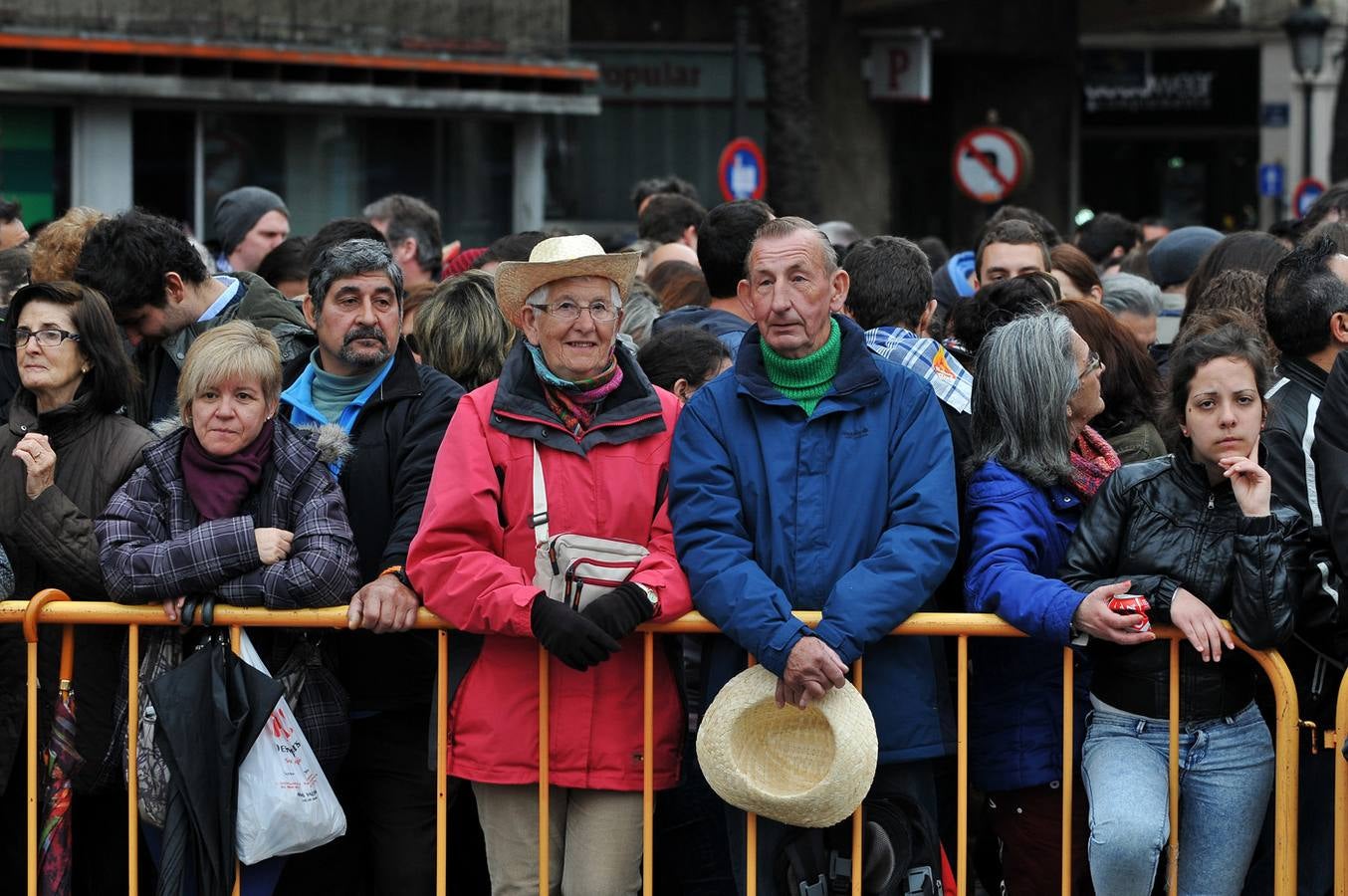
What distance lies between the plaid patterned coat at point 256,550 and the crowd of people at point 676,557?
11 mm

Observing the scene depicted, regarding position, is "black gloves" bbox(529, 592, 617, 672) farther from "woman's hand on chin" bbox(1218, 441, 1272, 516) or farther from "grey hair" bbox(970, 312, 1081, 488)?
"woman's hand on chin" bbox(1218, 441, 1272, 516)

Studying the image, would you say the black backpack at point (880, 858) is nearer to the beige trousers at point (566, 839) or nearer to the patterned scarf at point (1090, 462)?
the beige trousers at point (566, 839)

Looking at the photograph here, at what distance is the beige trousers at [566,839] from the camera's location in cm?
457

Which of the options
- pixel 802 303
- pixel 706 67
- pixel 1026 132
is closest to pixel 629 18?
pixel 706 67

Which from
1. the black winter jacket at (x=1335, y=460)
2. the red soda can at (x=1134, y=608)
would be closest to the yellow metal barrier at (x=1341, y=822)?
the black winter jacket at (x=1335, y=460)

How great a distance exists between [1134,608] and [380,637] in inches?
79.9

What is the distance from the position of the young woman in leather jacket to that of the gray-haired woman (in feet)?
0.45

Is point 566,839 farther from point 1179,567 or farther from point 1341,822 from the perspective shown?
point 1341,822

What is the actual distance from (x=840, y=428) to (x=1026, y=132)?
23.3 metres

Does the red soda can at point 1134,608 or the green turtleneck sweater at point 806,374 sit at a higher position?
the green turtleneck sweater at point 806,374

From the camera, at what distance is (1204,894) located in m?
4.51

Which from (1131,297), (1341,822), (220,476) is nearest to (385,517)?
(220,476)

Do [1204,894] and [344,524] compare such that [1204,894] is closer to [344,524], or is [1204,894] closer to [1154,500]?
[1154,500]

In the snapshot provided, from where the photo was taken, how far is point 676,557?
4.55m
